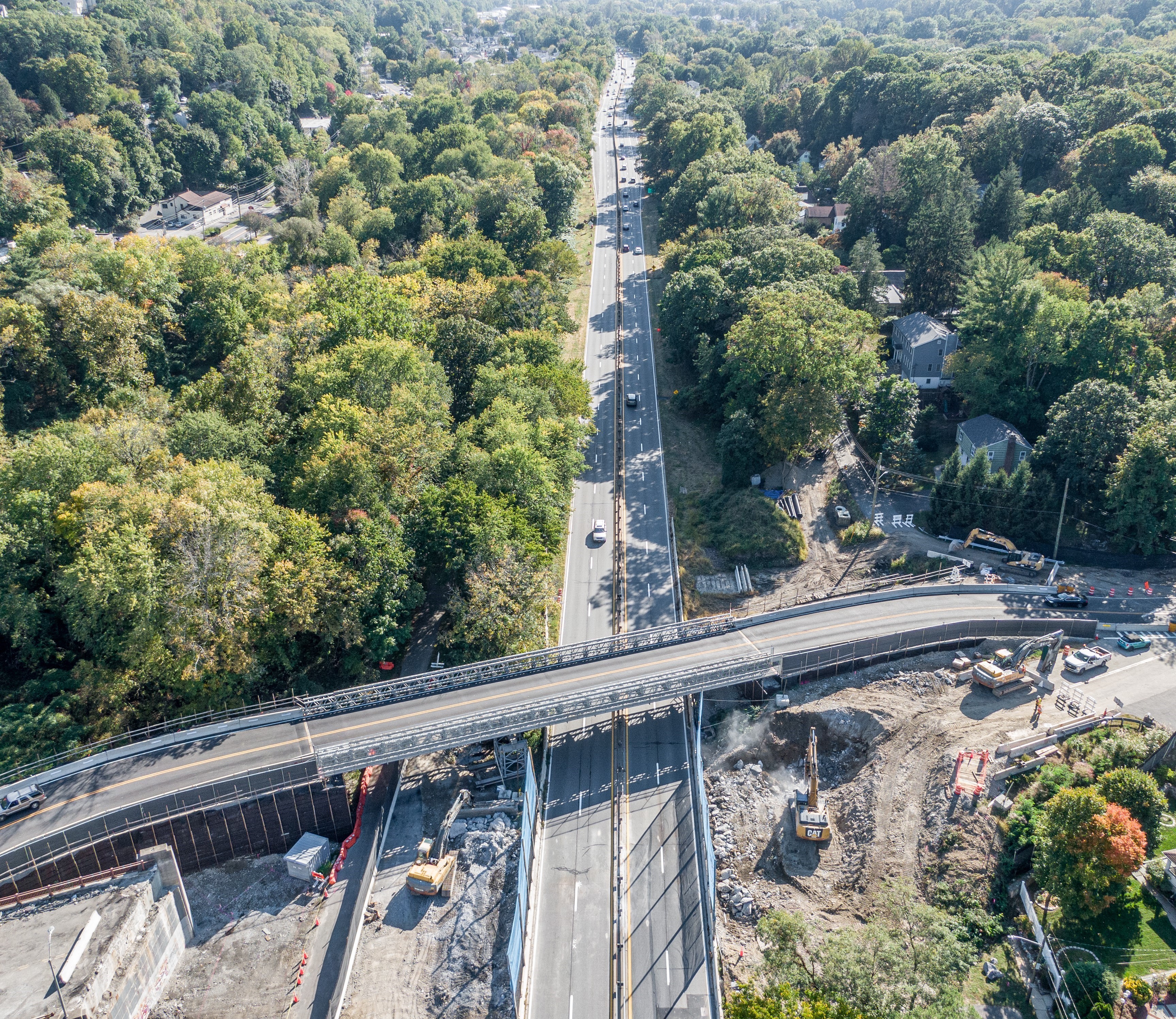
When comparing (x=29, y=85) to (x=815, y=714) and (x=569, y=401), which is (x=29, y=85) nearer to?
(x=569, y=401)

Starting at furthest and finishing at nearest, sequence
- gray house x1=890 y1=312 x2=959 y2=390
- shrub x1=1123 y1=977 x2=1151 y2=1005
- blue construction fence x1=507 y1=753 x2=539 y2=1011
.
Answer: gray house x1=890 y1=312 x2=959 y2=390
blue construction fence x1=507 y1=753 x2=539 y2=1011
shrub x1=1123 y1=977 x2=1151 y2=1005

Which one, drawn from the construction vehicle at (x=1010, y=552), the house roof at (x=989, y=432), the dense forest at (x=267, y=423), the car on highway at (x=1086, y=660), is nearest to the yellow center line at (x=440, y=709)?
the dense forest at (x=267, y=423)

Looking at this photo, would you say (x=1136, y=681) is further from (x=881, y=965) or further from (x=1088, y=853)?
(x=881, y=965)

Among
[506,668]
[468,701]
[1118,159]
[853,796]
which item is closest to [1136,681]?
[853,796]

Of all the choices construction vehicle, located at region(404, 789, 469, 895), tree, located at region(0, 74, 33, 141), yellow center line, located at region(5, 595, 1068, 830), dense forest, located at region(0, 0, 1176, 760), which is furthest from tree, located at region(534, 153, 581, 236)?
construction vehicle, located at region(404, 789, 469, 895)

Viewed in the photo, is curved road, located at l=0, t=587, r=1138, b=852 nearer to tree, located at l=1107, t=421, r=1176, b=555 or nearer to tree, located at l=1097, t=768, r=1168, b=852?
tree, located at l=1107, t=421, r=1176, b=555

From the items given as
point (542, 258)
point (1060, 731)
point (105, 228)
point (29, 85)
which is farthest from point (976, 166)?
point (29, 85)

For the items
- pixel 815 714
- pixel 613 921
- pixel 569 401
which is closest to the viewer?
pixel 613 921
